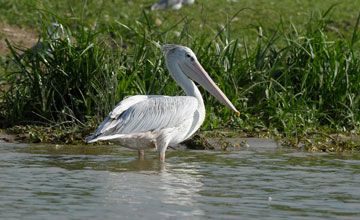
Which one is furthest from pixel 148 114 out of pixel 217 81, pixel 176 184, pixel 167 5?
pixel 167 5

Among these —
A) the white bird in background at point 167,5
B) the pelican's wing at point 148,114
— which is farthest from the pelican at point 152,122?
the white bird in background at point 167,5

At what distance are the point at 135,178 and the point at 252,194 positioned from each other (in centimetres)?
97

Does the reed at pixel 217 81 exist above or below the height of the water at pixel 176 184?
above

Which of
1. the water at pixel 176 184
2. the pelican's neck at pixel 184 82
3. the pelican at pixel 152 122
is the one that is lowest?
the water at pixel 176 184

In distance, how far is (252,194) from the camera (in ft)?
15.4

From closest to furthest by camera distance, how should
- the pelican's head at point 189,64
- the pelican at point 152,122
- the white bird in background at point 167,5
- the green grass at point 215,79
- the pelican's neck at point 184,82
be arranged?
the pelican at point 152,122, the pelican's neck at point 184,82, the pelican's head at point 189,64, the green grass at point 215,79, the white bird in background at point 167,5

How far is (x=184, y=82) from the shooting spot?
6504 millimetres

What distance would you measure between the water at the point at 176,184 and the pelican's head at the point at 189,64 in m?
0.55

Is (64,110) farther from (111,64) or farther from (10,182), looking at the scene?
(10,182)

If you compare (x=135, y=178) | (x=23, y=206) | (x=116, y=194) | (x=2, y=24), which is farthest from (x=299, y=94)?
(x=2, y=24)

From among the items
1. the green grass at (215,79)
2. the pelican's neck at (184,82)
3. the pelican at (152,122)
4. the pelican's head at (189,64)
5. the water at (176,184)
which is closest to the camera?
the water at (176,184)

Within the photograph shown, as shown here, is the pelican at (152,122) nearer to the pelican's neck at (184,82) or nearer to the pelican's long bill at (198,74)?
the pelican's neck at (184,82)

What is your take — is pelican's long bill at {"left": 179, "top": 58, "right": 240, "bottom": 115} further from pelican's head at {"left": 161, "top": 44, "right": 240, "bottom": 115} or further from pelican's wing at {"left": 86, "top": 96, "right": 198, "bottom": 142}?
pelican's wing at {"left": 86, "top": 96, "right": 198, "bottom": 142}

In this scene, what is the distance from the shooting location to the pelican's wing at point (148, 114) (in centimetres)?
586
